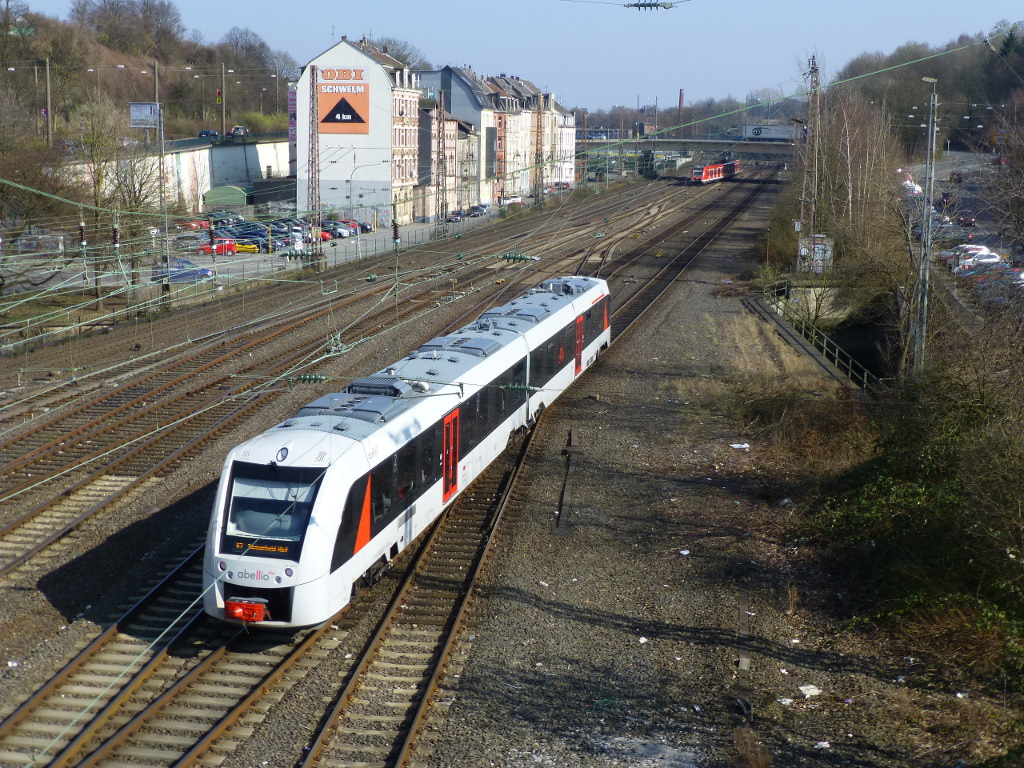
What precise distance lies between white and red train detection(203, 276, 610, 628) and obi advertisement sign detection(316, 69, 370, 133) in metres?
44.3

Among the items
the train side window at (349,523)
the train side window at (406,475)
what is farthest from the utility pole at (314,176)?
the train side window at (349,523)

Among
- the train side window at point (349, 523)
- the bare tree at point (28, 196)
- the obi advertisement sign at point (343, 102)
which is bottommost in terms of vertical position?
the train side window at point (349, 523)

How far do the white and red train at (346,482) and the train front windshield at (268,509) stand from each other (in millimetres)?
10

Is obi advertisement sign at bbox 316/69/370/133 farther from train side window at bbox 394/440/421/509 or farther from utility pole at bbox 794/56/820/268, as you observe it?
train side window at bbox 394/440/421/509

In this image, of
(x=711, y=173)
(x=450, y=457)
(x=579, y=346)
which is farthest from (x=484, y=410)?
(x=711, y=173)

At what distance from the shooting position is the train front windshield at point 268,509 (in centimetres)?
959

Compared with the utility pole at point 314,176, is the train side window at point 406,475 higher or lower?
lower

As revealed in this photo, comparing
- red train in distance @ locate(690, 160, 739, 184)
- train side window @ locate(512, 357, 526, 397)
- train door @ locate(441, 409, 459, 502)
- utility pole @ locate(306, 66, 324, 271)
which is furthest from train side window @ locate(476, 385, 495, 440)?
red train in distance @ locate(690, 160, 739, 184)

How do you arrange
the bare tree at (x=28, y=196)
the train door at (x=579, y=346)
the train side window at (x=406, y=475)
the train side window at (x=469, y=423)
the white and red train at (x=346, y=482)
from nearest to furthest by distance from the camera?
1. the white and red train at (x=346, y=482)
2. the train side window at (x=406, y=475)
3. the train side window at (x=469, y=423)
4. the train door at (x=579, y=346)
5. the bare tree at (x=28, y=196)

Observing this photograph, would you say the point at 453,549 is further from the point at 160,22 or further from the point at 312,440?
the point at 160,22

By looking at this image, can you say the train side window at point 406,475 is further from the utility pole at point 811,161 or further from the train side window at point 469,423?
the utility pole at point 811,161

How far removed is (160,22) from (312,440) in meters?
102

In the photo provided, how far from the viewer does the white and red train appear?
9.55 meters

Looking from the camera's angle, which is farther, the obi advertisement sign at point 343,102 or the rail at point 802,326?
the obi advertisement sign at point 343,102
